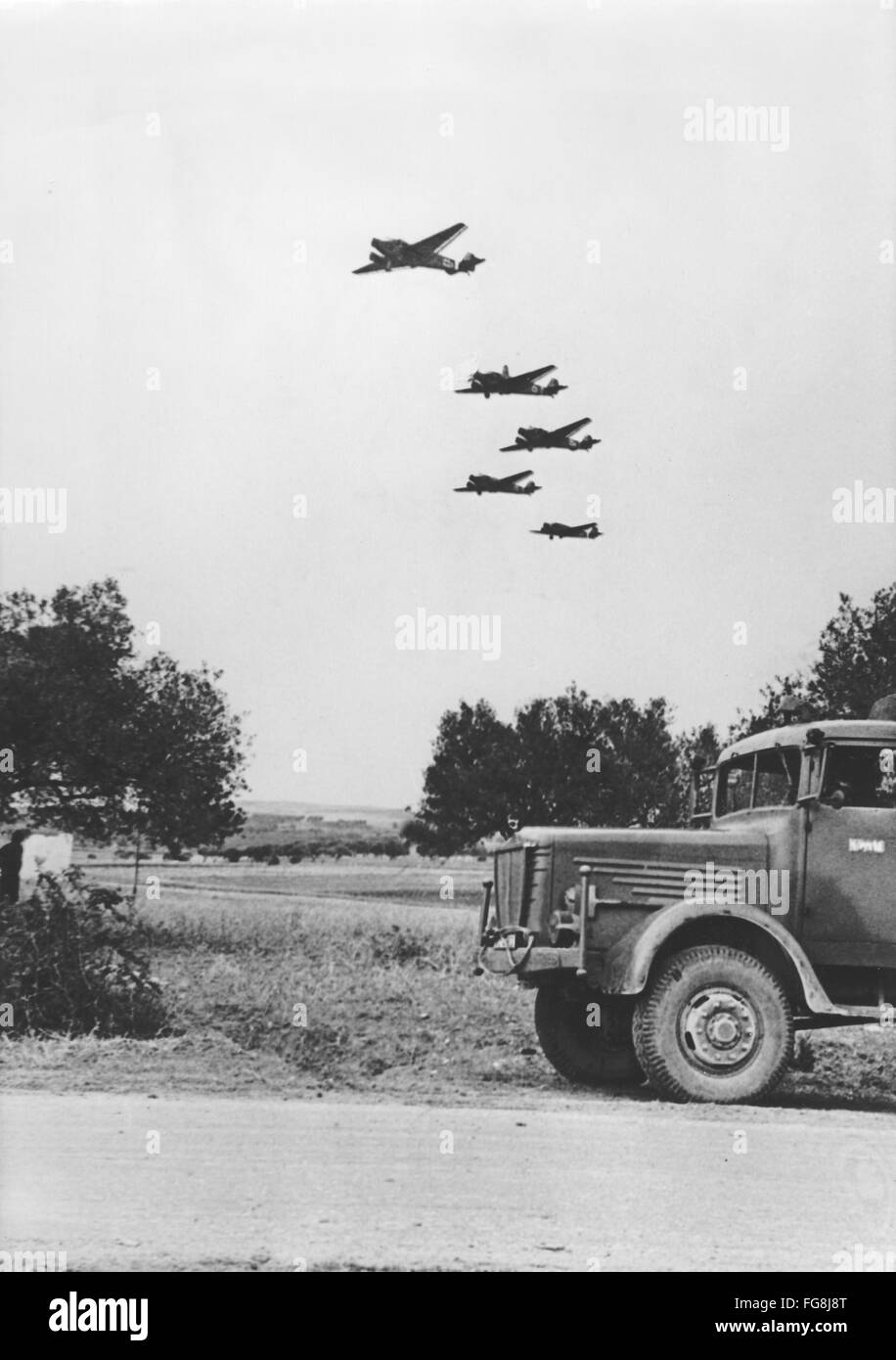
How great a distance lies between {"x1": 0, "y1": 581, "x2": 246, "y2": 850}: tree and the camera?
10.4 metres

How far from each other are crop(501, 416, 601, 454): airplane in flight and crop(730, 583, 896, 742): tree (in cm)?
190

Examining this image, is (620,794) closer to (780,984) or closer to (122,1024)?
(780,984)

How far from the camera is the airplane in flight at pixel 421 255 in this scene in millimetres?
9641

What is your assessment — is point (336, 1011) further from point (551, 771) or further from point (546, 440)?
point (546, 440)

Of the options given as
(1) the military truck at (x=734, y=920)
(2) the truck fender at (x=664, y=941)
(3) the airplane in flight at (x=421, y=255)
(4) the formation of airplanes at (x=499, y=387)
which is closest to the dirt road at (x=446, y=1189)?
(1) the military truck at (x=734, y=920)

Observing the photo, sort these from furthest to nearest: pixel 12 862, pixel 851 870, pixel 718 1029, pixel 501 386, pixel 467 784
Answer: pixel 12 862 → pixel 467 784 → pixel 501 386 → pixel 851 870 → pixel 718 1029

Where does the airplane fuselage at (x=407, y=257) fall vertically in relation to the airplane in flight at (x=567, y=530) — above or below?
above

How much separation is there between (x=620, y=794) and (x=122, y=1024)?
353 cm

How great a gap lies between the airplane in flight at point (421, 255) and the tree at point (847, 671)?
10.3ft

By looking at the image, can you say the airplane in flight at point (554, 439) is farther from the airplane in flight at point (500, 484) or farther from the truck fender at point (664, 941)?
the truck fender at point (664, 941)

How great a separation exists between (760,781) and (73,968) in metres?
4.57

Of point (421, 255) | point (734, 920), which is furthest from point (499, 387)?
point (734, 920)

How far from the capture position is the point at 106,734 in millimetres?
11094

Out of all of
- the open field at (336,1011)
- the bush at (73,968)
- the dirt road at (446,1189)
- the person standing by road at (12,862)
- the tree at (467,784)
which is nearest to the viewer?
the dirt road at (446,1189)
